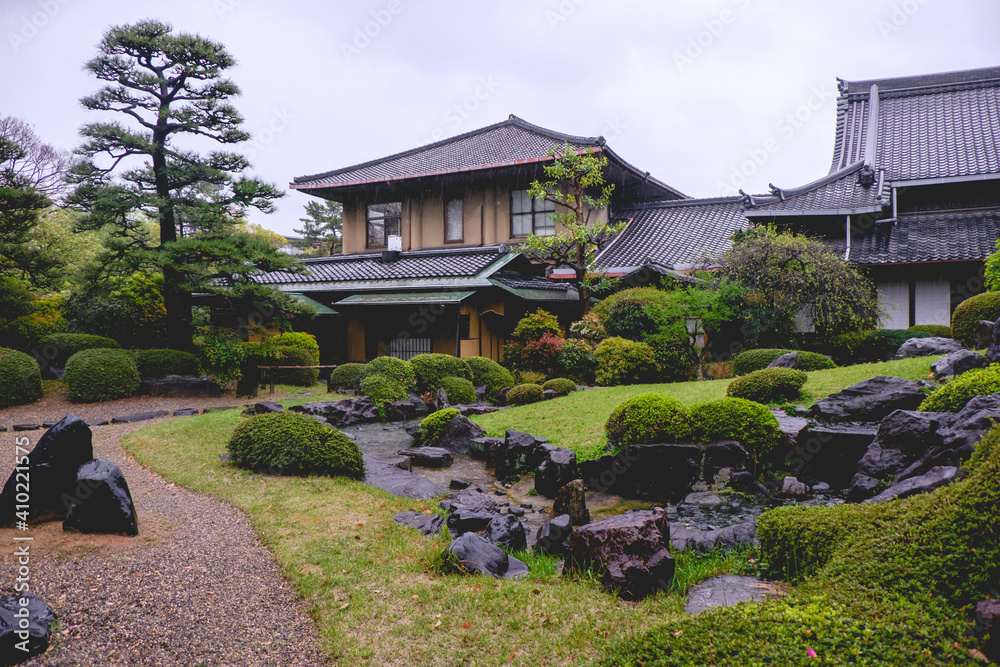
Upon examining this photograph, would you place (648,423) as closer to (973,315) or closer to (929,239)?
(973,315)

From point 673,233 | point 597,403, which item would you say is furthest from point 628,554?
point 673,233

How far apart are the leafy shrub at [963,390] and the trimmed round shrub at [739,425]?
1.72 m

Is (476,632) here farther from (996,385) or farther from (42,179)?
(42,179)

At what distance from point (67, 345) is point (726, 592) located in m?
17.4

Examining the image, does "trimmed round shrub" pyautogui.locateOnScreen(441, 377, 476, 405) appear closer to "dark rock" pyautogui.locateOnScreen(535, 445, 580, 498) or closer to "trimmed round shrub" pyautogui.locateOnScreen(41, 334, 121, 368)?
"dark rock" pyautogui.locateOnScreen(535, 445, 580, 498)

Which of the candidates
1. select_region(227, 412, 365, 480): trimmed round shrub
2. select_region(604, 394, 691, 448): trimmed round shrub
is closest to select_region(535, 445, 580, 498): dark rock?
select_region(604, 394, 691, 448): trimmed round shrub

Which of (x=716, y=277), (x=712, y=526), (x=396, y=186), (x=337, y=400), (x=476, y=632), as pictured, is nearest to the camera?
(x=476, y=632)

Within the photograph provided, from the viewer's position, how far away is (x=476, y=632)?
12.6ft

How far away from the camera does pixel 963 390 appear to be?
21.9 ft

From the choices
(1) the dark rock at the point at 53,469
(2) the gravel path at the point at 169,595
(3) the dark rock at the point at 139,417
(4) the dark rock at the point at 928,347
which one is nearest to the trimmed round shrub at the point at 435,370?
(3) the dark rock at the point at 139,417

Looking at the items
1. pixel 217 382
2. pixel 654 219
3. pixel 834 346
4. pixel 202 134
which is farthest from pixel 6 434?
pixel 654 219

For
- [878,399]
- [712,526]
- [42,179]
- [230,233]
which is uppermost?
[42,179]

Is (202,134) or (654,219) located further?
(654,219)

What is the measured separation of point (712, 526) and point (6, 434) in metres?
11.5
